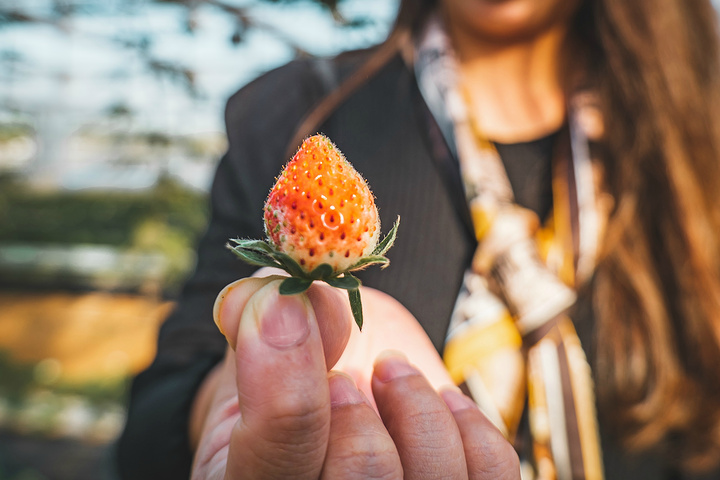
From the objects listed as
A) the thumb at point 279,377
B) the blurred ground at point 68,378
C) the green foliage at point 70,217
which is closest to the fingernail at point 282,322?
the thumb at point 279,377

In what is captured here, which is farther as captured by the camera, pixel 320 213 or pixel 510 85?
pixel 510 85

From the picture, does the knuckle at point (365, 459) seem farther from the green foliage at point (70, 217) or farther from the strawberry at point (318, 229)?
the green foliage at point (70, 217)

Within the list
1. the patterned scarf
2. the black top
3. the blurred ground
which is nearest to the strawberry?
the patterned scarf

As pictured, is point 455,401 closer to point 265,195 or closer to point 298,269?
point 298,269

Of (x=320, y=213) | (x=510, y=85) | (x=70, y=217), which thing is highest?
(x=510, y=85)

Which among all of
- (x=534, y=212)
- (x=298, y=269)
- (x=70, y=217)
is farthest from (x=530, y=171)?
(x=70, y=217)

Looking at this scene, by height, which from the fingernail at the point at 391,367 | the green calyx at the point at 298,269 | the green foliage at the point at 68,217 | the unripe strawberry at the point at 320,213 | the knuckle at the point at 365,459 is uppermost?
the unripe strawberry at the point at 320,213

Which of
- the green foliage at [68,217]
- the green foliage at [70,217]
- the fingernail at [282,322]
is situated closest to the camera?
the fingernail at [282,322]

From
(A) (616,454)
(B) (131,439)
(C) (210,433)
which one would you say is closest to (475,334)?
(A) (616,454)
